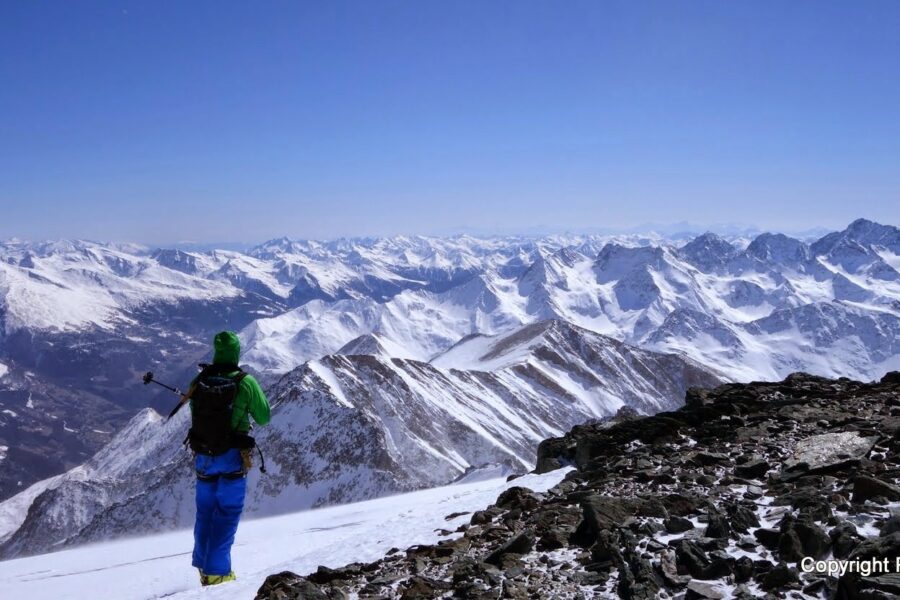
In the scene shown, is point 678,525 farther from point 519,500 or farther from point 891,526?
point 519,500

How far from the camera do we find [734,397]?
72.4 feet

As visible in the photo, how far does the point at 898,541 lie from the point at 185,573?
693 inches

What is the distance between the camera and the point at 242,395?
10922 millimetres

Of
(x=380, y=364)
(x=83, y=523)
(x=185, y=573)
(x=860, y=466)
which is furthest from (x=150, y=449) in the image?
(x=860, y=466)

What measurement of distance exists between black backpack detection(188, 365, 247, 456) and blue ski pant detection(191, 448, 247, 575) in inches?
9.4

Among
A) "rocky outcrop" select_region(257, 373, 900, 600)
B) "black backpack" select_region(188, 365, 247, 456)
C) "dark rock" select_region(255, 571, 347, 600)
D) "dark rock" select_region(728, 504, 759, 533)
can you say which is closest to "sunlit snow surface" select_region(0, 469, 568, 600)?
"dark rock" select_region(255, 571, 347, 600)

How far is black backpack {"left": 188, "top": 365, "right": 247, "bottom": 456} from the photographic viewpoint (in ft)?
35.4

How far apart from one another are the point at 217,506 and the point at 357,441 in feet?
353

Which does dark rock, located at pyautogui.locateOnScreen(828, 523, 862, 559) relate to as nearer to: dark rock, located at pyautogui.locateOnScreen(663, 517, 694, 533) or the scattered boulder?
the scattered boulder

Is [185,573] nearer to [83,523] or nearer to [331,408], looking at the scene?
[331,408]

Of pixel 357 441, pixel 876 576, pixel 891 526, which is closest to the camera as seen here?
pixel 876 576

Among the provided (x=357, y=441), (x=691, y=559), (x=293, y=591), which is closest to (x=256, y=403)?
(x=293, y=591)

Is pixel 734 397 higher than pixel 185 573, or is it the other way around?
pixel 734 397

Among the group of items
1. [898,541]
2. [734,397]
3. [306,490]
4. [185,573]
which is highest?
[898,541]
